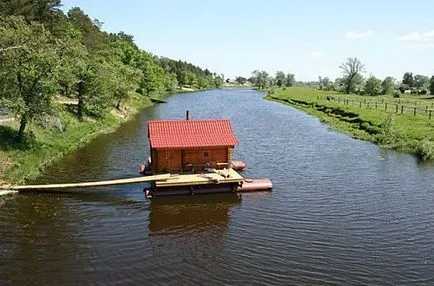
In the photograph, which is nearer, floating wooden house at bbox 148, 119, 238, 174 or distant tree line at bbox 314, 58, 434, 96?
floating wooden house at bbox 148, 119, 238, 174

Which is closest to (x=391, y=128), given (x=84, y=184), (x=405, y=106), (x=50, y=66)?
(x=405, y=106)

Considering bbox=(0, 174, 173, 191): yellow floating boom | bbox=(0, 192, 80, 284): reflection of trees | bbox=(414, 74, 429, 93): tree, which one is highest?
bbox=(414, 74, 429, 93): tree

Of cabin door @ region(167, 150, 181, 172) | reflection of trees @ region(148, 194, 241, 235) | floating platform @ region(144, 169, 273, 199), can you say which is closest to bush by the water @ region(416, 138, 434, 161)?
floating platform @ region(144, 169, 273, 199)

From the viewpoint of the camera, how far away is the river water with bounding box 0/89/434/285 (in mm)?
17516

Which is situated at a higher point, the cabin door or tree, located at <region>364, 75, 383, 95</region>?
tree, located at <region>364, 75, 383, 95</region>

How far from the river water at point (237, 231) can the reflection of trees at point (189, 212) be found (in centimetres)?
6

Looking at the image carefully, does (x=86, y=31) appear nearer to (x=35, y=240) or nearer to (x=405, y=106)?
(x=405, y=106)

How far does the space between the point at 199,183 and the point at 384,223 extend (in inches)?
400

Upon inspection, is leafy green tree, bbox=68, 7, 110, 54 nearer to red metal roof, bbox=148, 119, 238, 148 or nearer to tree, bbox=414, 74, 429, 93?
red metal roof, bbox=148, 119, 238, 148

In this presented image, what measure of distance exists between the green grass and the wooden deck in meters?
9.78

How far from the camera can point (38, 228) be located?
22.2 meters

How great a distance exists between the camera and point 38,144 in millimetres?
36375

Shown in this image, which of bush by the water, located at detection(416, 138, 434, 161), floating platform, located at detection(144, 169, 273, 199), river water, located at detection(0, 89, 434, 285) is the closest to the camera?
river water, located at detection(0, 89, 434, 285)

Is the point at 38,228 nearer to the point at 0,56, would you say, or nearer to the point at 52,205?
the point at 52,205
